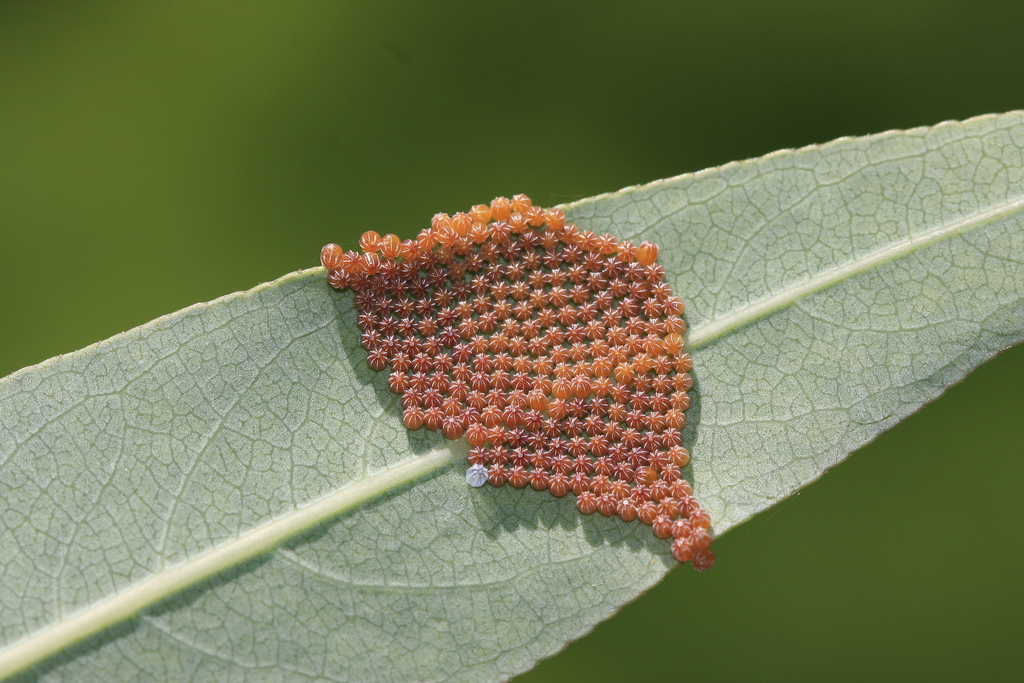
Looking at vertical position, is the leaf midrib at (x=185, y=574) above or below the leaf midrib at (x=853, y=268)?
above

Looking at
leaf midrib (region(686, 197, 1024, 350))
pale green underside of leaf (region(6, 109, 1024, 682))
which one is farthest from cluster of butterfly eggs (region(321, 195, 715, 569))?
leaf midrib (region(686, 197, 1024, 350))

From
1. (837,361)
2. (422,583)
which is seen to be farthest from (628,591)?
(837,361)

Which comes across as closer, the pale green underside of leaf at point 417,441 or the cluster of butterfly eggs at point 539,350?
the pale green underside of leaf at point 417,441

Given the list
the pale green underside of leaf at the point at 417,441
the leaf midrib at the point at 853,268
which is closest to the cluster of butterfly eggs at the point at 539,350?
the pale green underside of leaf at the point at 417,441

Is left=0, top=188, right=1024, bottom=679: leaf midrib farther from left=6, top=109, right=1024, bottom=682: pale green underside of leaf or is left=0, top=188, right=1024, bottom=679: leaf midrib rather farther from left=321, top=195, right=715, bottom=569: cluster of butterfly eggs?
left=321, top=195, right=715, bottom=569: cluster of butterfly eggs

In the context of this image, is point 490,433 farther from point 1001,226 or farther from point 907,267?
point 1001,226

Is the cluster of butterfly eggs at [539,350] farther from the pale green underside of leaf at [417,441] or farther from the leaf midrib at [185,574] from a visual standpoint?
the leaf midrib at [185,574]
